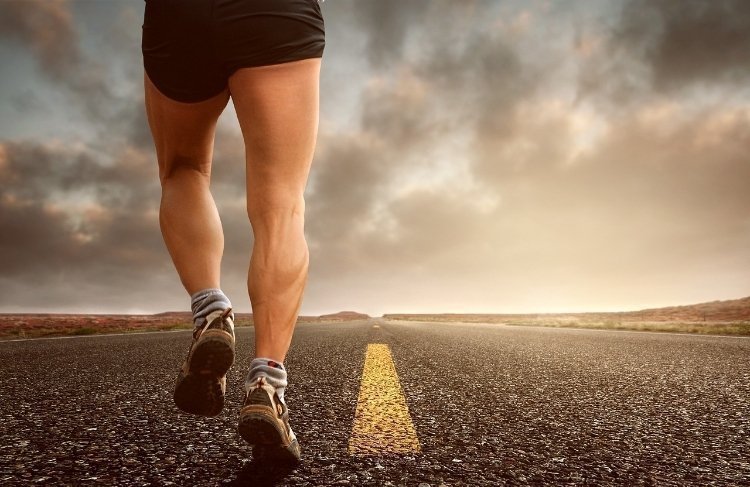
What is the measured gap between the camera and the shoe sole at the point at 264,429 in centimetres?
127

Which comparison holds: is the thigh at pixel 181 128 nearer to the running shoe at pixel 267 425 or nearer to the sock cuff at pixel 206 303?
the sock cuff at pixel 206 303

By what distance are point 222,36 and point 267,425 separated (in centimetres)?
124

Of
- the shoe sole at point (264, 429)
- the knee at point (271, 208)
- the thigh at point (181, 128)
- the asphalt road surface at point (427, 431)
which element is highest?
the thigh at point (181, 128)

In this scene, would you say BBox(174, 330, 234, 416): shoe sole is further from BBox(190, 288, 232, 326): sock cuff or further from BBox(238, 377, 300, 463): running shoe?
BBox(238, 377, 300, 463): running shoe

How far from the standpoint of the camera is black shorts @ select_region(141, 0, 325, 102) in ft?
4.99

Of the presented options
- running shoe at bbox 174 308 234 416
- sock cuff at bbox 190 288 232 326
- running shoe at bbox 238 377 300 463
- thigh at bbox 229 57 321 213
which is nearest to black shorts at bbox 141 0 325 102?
thigh at bbox 229 57 321 213

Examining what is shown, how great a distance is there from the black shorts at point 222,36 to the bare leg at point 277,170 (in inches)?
1.9

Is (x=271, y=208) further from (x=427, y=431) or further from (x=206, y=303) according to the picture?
(x=427, y=431)

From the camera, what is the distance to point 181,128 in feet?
6.19

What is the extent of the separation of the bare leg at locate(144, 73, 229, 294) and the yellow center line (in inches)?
32.9

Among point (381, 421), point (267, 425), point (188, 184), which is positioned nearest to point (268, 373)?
point (267, 425)

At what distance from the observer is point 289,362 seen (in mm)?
3928

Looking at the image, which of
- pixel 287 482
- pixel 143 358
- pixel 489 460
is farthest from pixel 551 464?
pixel 143 358

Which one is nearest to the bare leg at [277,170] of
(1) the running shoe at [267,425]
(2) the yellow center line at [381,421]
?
(1) the running shoe at [267,425]
